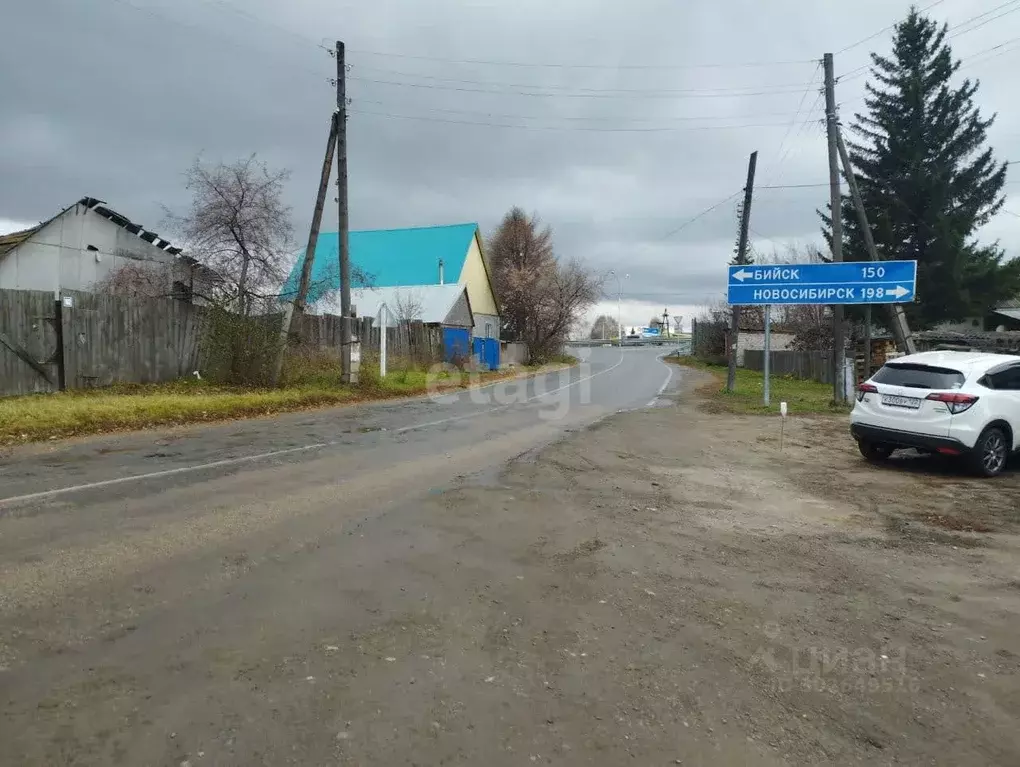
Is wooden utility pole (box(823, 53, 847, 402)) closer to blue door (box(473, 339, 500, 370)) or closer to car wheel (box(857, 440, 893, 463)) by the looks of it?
car wheel (box(857, 440, 893, 463))

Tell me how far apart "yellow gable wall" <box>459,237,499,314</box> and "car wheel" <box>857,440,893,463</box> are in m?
32.6

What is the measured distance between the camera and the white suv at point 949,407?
906 centimetres

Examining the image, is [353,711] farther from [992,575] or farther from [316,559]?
[992,575]

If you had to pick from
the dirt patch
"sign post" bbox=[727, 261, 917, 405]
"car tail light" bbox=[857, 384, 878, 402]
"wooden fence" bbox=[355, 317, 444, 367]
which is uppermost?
"sign post" bbox=[727, 261, 917, 405]

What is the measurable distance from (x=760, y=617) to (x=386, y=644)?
7.39 ft

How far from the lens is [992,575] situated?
5.27 metres

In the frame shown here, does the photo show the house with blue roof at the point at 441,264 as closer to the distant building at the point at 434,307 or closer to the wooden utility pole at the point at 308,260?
the distant building at the point at 434,307

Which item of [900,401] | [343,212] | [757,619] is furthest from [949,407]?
[343,212]

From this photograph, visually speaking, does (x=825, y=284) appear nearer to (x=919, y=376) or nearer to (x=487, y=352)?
(x=919, y=376)

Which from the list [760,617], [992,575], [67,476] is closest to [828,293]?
[992,575]

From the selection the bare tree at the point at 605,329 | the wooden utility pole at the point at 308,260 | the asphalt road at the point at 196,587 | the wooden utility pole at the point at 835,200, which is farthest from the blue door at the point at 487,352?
the bare tree at the point at 605,329

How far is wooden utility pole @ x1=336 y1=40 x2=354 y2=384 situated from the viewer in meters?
18.8

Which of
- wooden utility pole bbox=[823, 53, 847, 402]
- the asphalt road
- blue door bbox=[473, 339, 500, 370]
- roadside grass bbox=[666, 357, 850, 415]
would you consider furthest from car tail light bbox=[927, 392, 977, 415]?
blue door bbox=[473, 339, 500, 370]

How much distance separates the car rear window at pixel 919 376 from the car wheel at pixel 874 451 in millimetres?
1042
